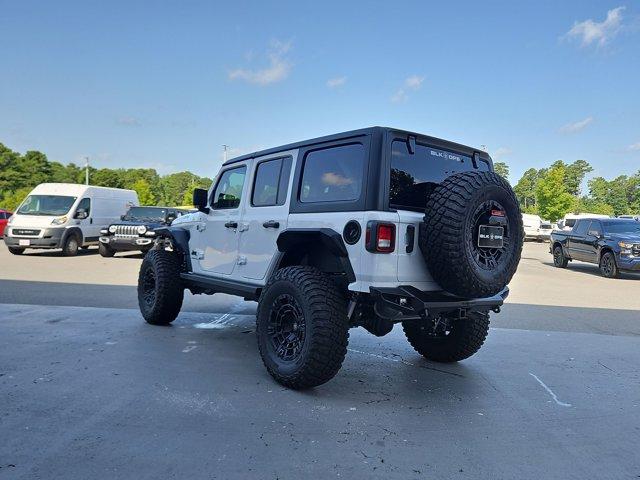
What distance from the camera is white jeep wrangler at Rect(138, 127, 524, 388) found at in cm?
358

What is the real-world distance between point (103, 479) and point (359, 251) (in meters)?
2.12

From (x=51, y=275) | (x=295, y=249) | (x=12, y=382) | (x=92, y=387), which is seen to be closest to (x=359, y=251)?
(x=295, y=249)

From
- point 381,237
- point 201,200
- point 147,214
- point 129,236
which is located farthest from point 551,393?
point 147,214

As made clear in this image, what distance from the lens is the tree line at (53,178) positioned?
57.4m

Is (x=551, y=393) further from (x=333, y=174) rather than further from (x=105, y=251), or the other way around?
(x=105, y=251)

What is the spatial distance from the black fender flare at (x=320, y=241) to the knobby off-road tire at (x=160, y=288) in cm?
210

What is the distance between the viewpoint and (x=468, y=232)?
3539mm

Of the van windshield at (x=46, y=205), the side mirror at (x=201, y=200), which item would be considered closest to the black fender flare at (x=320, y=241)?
the side mirror at (x=201, y=200)

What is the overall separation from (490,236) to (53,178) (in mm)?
75906

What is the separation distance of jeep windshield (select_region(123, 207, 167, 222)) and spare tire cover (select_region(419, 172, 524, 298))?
45.4 ft

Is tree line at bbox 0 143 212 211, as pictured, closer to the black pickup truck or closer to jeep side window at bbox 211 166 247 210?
the black pickup truck

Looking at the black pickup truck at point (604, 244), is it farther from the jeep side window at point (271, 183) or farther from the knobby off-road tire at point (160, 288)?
the knobby off-road tire at point (160, 288)

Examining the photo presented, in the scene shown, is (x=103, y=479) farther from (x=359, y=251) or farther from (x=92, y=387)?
(x=359, y=251)

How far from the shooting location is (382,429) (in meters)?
3.28
